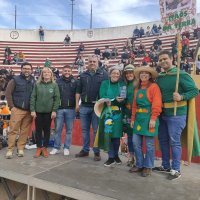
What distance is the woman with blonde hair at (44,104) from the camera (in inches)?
167

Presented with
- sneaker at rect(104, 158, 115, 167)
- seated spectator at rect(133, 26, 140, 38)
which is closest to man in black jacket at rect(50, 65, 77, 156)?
sneaker at rect(104, 158, 115, 167)

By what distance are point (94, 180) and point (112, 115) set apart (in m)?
0.90

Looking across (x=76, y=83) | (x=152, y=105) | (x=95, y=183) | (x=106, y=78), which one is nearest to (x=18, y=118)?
(x=76, y=83)

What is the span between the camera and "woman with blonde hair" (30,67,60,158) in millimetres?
4238

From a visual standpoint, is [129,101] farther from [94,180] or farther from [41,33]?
[41,33]

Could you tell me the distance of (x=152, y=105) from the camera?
10.9 ft

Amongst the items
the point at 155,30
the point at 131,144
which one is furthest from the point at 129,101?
the point at 155,30

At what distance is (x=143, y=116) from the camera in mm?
3391

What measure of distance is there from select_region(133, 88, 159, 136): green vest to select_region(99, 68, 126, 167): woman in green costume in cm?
35

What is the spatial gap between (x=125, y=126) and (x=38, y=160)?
136cm

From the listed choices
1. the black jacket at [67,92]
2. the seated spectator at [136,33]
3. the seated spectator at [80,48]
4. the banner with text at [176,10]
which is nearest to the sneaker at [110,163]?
the black jacket at [67,92]

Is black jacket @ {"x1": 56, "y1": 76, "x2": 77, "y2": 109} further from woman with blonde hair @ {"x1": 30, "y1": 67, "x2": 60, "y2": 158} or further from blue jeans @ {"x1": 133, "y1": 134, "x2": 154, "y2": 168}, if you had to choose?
blue jeans @ {"x1": 133, "y1": 134, "x2": 154, "y2": 168}

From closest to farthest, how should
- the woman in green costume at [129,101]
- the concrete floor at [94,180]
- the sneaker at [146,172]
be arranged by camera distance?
the concrete floor at [94,180] < the sneaker at [146,172] < the woman in green costume at [129,101]

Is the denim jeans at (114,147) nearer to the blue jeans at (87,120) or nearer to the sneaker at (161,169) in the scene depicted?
the blue jeans at (87,120)
